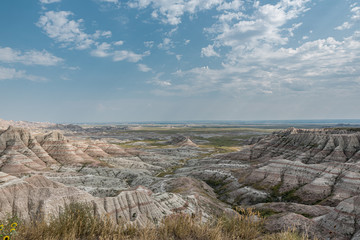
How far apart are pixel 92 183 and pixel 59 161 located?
29973mm

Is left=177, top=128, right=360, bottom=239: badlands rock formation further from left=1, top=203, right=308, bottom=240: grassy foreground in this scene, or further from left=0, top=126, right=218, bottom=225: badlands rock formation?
left=1, top=203, right=308, bottom=240: grassy foreground

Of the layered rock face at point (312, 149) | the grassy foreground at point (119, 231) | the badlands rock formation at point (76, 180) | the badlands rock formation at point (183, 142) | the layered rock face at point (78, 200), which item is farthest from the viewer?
the badlands rock formation at point (183, 142)

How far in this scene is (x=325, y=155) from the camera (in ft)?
232

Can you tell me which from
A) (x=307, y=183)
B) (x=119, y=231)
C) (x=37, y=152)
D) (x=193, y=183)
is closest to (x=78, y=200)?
(x=119, y=231)

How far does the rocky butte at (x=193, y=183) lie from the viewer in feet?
90.0

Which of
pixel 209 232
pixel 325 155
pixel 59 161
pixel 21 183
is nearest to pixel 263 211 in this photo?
pixel 209 232

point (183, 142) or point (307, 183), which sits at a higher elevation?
point (307, 183)

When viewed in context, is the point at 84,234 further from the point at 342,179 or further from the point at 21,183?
the point at 342,179

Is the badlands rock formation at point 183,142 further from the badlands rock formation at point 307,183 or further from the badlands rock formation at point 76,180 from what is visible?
the badlands rock formation at point 307,183

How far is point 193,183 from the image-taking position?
56188mm

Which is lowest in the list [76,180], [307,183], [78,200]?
[76,180]

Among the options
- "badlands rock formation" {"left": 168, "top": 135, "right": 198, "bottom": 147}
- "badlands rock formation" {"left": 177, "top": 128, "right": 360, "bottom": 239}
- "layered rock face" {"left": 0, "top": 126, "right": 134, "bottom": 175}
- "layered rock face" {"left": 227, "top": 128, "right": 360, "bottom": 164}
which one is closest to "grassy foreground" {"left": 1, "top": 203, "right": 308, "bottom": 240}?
"badlands rock formation" {"left": 177, "top": 128, "right": 360, "bottom": 239}

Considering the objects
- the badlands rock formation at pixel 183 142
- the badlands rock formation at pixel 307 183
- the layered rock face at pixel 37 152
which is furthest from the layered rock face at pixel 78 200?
the badlands rock formation at pixel 183 142

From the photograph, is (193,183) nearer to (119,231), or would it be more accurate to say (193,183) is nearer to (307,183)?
(307,183)
